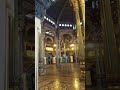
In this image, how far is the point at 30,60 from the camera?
149 cm

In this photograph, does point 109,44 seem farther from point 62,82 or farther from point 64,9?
point 64,9

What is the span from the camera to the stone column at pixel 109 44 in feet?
3.86

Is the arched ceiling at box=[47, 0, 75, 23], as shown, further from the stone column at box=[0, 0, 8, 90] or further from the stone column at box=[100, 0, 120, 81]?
the stone column at box=[0, 0, 8, 90]

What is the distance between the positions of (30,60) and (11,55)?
0.80ft

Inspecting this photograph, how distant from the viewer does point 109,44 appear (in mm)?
1222

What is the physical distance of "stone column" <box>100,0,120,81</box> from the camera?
1178 millimetres

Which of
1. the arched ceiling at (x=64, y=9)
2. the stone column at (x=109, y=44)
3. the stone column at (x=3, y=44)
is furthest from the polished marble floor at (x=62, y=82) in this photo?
the arched ceiling at (x=64, y=9)

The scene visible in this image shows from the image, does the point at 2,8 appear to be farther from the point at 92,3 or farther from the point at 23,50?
the point at 92,3

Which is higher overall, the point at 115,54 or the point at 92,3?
the point at 92,3

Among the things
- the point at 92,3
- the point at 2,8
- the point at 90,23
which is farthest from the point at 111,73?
the point at 2,8

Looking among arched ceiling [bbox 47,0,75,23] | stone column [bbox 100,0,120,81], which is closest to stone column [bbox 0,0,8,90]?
stone column [bbox 100,0,120,81]

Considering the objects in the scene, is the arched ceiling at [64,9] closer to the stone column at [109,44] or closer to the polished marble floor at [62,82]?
the polished marble floor at [62,82]

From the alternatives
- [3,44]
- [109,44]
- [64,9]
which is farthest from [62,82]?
[64,9]

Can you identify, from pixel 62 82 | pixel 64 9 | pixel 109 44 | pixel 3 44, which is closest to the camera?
pixel 3 44
